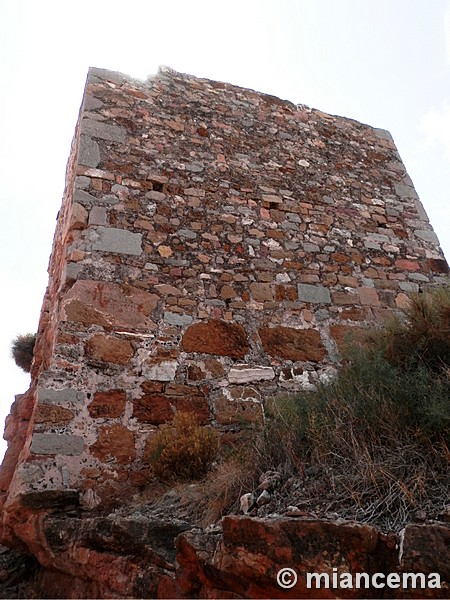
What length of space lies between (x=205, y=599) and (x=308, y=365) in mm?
2687

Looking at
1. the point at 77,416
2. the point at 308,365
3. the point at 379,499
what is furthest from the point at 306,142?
the point at 379,499

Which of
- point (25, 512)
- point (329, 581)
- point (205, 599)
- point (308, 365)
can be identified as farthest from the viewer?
point (308, 365)

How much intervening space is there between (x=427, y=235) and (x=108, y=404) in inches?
166

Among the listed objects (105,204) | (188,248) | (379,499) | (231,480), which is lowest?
(379,499)

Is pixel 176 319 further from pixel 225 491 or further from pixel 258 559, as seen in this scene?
pixel 258 559

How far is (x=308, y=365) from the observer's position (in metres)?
4.50

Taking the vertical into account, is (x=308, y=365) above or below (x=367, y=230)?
below

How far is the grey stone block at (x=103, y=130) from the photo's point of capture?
5.02 m

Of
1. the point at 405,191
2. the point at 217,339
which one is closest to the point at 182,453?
the point at 217,339

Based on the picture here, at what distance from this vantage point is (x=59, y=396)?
11.8ft

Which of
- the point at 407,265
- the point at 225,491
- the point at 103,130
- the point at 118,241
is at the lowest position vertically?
the point at 225,491

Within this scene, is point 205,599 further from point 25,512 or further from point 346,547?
point 25,512

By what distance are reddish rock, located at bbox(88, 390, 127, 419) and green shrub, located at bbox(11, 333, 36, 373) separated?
9.21 feet

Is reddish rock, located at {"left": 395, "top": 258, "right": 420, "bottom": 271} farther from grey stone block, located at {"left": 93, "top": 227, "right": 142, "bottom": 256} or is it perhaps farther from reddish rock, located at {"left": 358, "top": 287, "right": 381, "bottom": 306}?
grey stone block, located at {"left": 93, "top": 227, "right": 142, "bottom": 256}
